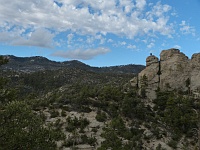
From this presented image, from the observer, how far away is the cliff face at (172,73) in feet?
222

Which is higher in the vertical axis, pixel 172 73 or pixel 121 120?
pixel 172 73

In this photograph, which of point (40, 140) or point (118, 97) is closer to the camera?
point (40, 140)

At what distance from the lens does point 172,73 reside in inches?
2768

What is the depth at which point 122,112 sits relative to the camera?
5388 centimetres

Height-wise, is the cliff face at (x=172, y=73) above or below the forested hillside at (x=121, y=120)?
above

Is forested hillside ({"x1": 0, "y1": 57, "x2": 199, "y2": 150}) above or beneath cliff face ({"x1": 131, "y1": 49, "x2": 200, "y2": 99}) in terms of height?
beneath

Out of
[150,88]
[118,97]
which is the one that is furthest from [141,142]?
[150,88]

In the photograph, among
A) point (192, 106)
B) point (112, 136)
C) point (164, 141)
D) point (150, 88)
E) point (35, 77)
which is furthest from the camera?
point (35, 77)

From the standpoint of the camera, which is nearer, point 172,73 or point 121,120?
point 121,120

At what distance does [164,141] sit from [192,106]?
1419 centimetres

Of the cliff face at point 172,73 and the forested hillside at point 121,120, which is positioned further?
the cliff face at point 172,73

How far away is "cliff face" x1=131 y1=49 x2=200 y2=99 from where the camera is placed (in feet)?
222

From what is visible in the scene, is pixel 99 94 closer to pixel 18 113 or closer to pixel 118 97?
pixel 118 97

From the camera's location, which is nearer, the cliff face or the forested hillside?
the forested hillside
